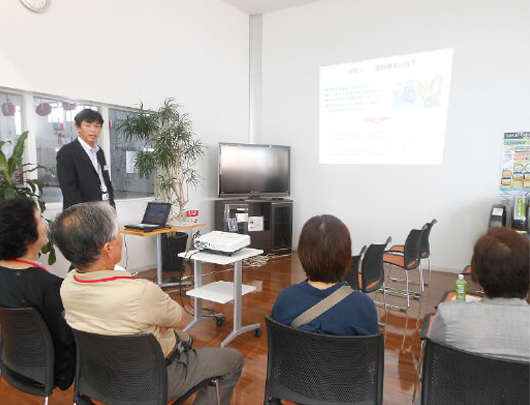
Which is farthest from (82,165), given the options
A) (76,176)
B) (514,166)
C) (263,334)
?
(514,166)

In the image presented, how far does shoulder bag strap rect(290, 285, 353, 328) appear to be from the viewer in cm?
135

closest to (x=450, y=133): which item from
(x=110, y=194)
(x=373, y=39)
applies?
(x=373, y=39)

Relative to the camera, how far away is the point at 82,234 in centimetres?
142

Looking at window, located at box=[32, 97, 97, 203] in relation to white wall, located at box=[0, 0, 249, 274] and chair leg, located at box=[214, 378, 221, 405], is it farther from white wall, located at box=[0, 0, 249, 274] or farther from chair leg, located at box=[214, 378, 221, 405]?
chair leg, located at box=[214, 378, 221, 405]

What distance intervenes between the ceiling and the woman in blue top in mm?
5069

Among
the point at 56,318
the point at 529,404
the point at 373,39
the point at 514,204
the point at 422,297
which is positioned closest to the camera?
the point at 529,404

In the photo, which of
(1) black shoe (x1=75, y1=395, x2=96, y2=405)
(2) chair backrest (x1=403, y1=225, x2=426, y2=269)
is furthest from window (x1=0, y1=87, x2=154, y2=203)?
(2) chair backrest (x1=403, y1=225, x2=426, y2=269)

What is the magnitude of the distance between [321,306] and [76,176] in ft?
8.41

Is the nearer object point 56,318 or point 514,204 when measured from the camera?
point 56,318

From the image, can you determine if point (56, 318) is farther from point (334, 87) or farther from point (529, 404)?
point (334, 87)

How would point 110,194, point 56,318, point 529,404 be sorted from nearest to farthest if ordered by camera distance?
1. point 529,404
2. point 56,318
3. point 110,194

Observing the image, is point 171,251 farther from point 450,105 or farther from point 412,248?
point 450,105

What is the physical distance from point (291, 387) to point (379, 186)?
13.9 ft

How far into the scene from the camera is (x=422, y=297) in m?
3.86
